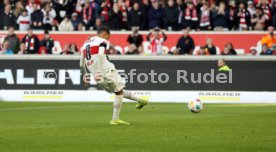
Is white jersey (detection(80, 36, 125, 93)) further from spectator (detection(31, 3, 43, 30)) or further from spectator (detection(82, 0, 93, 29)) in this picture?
spectator (detection(31, 3, 43, 30))

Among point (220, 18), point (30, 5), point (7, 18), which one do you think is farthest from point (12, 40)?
point (220, 18)

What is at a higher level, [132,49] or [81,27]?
[81,27]

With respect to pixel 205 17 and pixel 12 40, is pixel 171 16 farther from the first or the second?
pixel 12 40

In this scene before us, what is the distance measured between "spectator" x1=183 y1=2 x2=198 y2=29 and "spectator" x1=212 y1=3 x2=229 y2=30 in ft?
2.61

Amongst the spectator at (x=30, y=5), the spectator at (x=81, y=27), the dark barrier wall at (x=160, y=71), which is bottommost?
the dark barrier wall at (x=160, y=71)

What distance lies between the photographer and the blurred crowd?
34406mm

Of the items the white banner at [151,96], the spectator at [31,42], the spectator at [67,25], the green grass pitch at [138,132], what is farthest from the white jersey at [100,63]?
the spectator at [67,25]

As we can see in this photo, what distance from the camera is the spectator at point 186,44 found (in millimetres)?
33500

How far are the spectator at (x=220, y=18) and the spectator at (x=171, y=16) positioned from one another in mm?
1581

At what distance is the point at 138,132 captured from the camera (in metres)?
16.2

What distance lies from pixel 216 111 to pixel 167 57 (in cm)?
798

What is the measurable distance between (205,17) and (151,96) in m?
5.06

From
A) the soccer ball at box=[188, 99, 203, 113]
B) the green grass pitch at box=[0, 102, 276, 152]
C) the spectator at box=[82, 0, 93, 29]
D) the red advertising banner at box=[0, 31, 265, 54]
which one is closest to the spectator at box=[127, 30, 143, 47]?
the red advertising banner at box=[0, 31, 265, 54]

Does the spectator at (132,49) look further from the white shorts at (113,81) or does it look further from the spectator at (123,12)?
the white shorts at (113,81)
